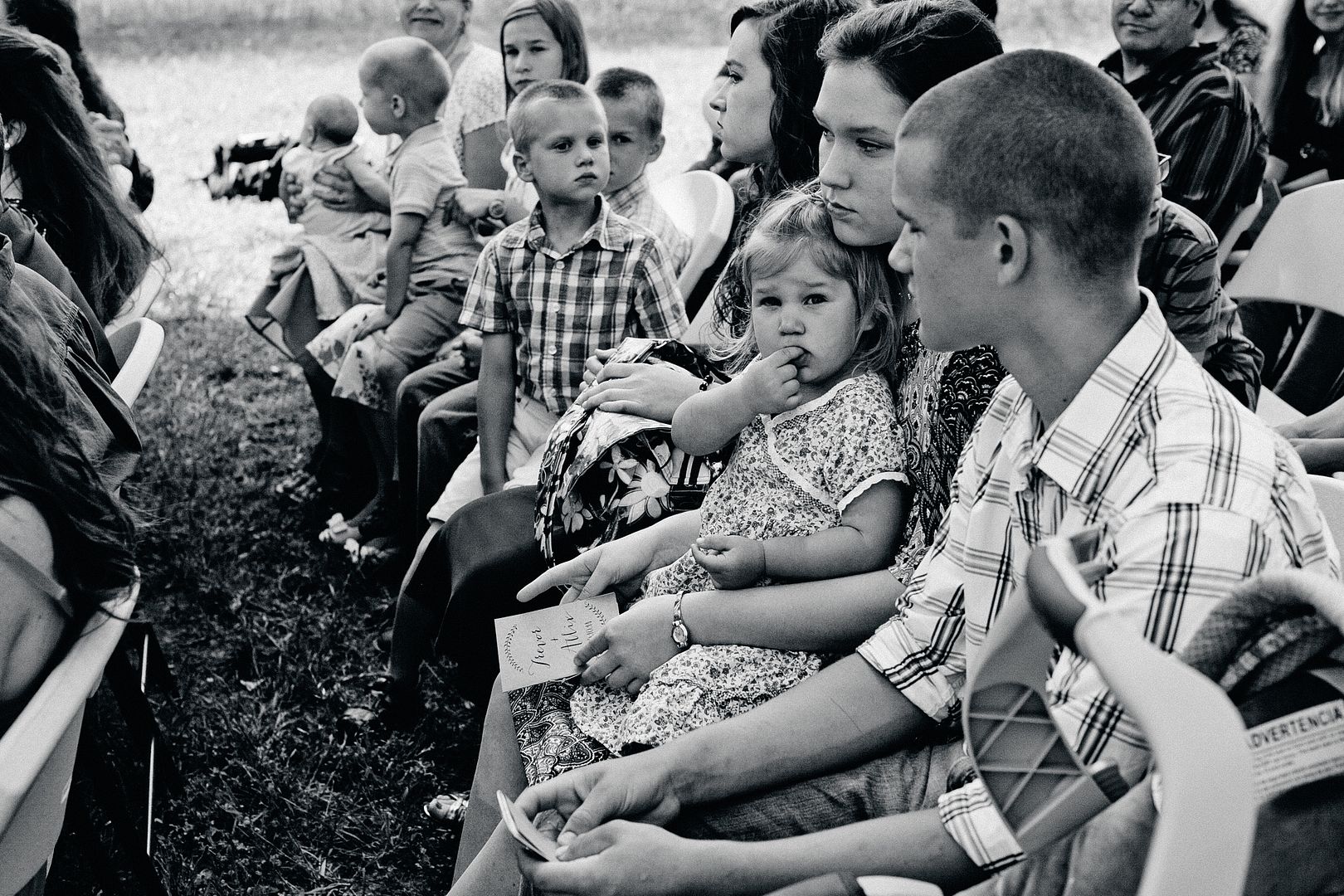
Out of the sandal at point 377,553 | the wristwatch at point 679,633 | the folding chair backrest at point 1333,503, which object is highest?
the folding chair backrest at point 1333,503

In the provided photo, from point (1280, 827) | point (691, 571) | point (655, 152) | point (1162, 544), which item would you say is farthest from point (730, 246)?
point (1280, 827)

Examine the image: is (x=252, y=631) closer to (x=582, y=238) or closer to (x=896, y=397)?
(x=582, y=238)

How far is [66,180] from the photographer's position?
123 inches

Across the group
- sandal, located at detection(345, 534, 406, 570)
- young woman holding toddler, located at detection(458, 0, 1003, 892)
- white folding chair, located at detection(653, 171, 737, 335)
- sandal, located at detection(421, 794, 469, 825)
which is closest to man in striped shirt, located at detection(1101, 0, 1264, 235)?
white folding chair, located at detection(653, 171, 737, 335)

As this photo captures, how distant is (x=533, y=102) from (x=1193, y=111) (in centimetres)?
173

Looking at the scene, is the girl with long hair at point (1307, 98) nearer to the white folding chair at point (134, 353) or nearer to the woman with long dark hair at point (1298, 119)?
the woman with long dark hair at point (1298, 119)

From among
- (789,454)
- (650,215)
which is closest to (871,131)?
(789,454)

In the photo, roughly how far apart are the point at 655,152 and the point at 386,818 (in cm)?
204

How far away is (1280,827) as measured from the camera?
0.89 m

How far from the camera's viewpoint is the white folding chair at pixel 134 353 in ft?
7.22

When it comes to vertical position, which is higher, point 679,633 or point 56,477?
point 56,477

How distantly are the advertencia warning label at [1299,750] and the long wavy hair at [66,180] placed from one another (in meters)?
3.03

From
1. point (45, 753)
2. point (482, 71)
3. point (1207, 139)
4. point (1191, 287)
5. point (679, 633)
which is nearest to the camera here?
point (45, 753)

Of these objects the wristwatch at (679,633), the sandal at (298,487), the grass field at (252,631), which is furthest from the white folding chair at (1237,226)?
the sandal at (298,487)
